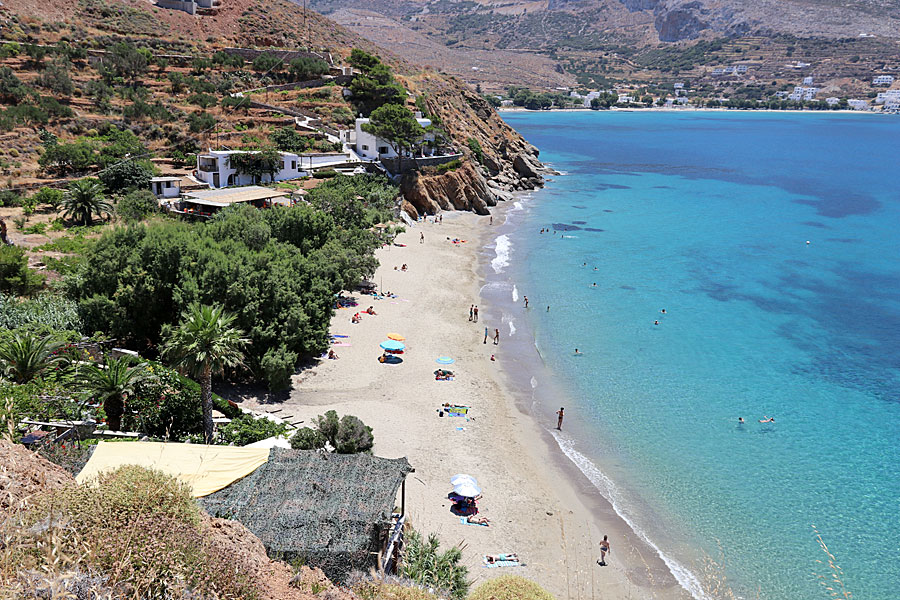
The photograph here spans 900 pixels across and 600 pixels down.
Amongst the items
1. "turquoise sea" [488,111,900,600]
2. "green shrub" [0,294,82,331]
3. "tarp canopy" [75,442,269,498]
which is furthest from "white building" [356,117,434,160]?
"tarp canopy" [75,442,269,498]

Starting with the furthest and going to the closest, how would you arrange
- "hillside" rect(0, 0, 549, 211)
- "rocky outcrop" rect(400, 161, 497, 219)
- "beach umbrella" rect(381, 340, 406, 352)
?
1. "rocky outcrop" rect(400, 161, 497, 219)
2. "hillside" rect(0, 0, 549, 211)
3. "beach umbrella" rect(381, 340, 406, 352)

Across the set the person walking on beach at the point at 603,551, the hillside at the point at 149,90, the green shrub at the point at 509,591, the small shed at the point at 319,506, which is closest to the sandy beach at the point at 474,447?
the person walking on beach at the point at 603,551

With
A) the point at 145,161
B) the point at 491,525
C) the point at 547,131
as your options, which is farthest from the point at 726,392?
the point at 547,131

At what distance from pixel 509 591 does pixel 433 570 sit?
207 inches

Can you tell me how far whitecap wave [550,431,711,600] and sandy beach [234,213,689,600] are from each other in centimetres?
32

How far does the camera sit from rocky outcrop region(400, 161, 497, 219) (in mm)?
64062

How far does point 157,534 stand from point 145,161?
4974cm

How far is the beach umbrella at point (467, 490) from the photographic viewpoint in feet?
69.2

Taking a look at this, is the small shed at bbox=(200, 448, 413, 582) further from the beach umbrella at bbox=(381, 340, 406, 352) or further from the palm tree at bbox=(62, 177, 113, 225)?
the palm tree at bbox=(62, 177, 113, 225)

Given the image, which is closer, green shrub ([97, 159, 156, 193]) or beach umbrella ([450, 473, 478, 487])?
beach umbrella ([450, 473, 478, 487])

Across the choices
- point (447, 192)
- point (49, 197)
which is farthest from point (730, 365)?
point (49, 197)

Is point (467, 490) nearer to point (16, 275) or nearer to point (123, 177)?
point (16, 275)

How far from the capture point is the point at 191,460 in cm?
1659

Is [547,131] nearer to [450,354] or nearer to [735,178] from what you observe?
[735,178]
